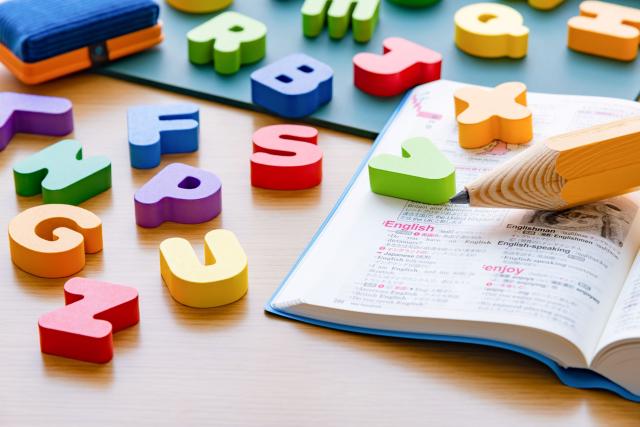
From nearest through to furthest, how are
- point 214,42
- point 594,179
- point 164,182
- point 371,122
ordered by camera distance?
1. point 594,179
2. point 164,182
3. point 371,122
4. point 214,42

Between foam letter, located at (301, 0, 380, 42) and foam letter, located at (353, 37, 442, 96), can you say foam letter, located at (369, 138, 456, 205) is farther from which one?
foam letter, located at (301, 0, 380, 42)

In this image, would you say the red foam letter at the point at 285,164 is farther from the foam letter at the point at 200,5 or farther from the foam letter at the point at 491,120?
the foam letter at the point at 200,5

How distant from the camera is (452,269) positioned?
0.83 m

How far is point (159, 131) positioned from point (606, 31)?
566 mm

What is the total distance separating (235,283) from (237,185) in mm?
194

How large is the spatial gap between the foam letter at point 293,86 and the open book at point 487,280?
0.54 feet

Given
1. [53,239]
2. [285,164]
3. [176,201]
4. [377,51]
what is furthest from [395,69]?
[53,239]

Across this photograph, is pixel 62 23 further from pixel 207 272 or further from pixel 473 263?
pixel 473 263

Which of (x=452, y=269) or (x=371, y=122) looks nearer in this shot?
(x=452, y=269)

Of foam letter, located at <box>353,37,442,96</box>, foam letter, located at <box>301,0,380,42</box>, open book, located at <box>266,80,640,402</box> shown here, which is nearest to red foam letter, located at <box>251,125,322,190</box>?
open book, located at <box>266,80,640,402</box>

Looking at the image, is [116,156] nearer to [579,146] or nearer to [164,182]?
[164,182]

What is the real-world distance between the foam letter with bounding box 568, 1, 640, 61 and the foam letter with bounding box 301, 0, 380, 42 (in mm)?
250

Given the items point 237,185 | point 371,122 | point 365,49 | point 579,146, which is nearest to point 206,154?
point 237,185

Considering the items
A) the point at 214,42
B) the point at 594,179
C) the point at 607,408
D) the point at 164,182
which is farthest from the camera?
the point at 214,42
